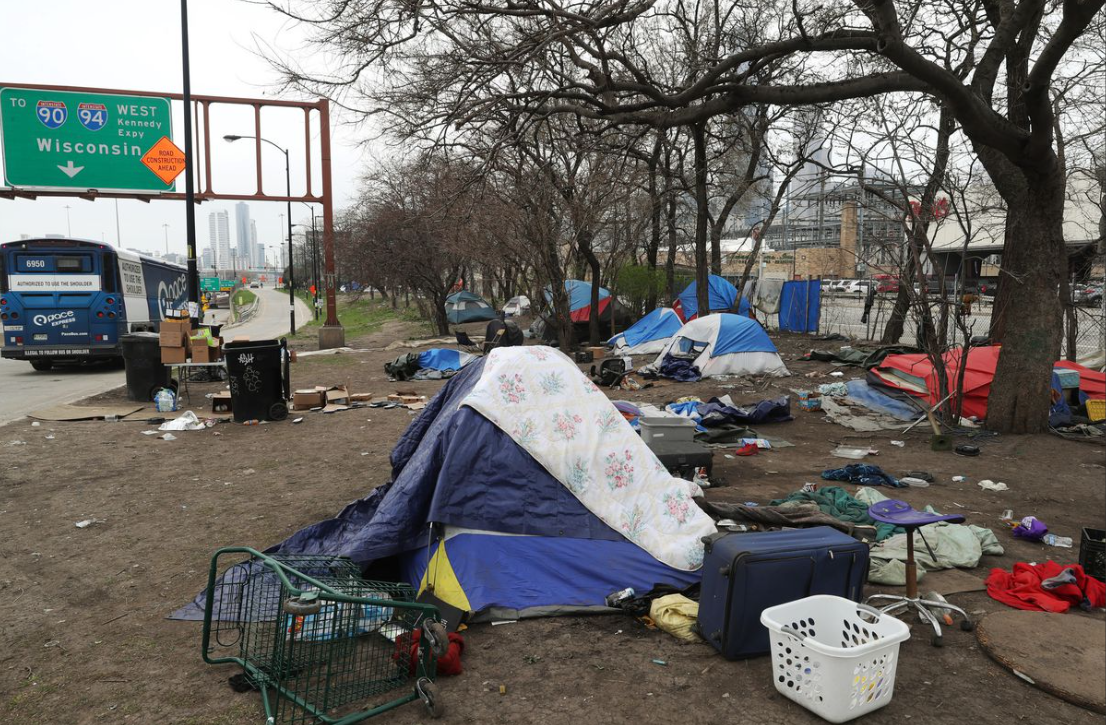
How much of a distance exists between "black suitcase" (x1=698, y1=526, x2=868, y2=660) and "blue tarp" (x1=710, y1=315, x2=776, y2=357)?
11479 mm

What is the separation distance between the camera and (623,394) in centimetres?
1346

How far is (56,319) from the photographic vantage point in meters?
16.1

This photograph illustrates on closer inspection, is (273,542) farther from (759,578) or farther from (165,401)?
(165,401)

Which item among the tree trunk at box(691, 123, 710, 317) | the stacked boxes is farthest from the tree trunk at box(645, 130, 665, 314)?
the stacked boxes

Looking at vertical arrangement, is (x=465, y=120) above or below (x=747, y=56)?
below

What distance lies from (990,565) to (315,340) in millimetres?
26771

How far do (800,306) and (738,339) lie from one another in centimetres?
947

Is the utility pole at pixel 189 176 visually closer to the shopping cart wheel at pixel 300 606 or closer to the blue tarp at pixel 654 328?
the blue tarp at pixel 654 328

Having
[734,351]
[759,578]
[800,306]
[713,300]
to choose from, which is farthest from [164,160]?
[800,306]

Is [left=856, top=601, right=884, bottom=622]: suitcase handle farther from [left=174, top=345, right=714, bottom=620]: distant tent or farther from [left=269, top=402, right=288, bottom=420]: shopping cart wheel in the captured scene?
[left=269, top=402, right=288, bottom=420]: shopping cart wheel

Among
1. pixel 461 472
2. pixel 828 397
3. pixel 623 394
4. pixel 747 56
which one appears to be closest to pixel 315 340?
pixel 623 394

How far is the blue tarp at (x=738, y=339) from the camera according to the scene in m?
15.2

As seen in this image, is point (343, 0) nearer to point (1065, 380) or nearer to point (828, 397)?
point (828, 397)

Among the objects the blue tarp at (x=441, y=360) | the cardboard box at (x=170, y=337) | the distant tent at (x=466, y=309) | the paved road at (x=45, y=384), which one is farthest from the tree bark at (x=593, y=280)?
the distant tent at (x=466, y=309)
